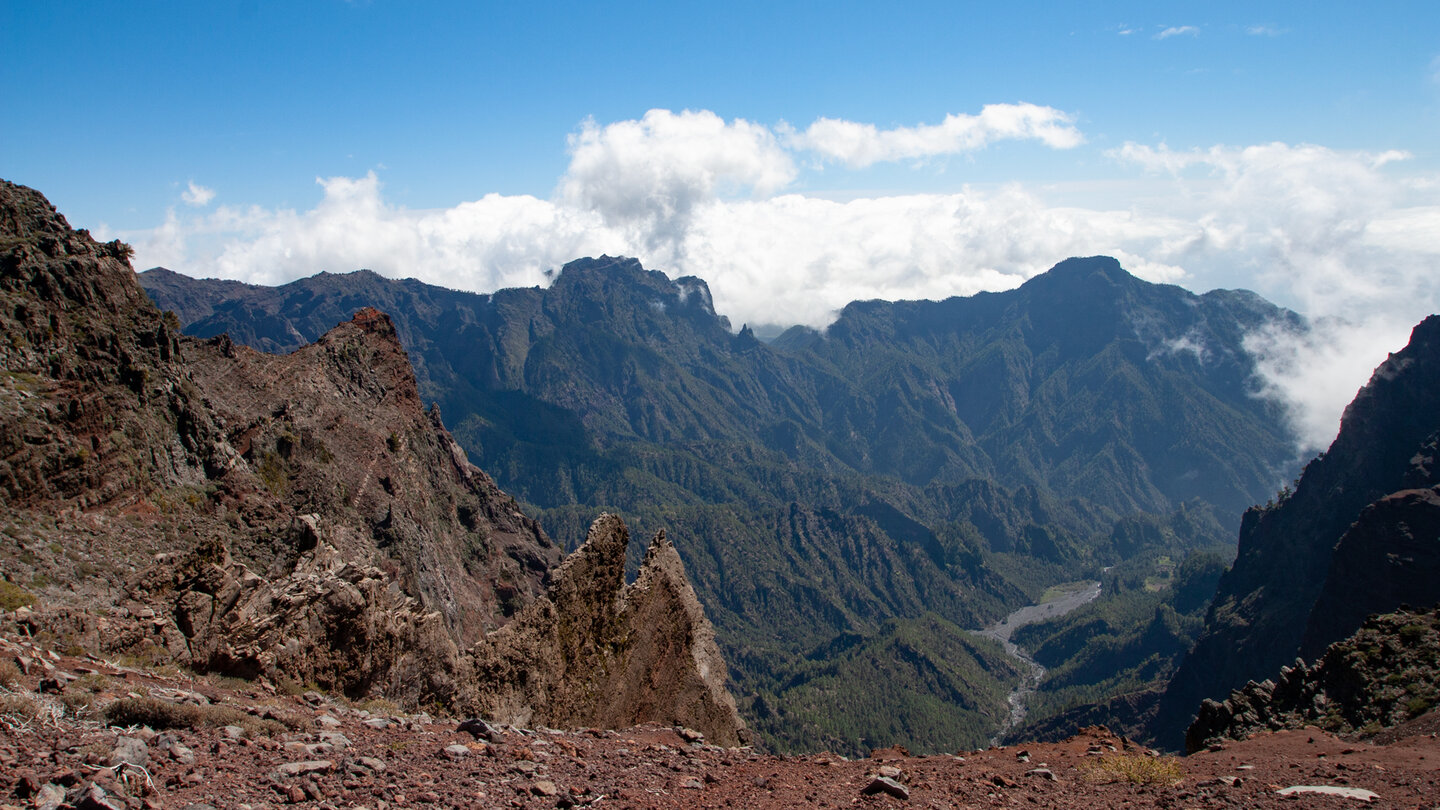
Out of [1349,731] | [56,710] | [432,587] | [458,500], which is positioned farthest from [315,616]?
[458,500]

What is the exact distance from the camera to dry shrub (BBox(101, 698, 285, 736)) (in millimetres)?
11312

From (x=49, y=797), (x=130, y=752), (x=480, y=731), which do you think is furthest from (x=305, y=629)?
(x=49, y=797)

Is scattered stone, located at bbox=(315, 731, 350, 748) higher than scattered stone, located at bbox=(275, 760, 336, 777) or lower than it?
lower

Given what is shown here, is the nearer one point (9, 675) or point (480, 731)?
point (9, 675)

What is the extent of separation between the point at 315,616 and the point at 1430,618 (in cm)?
5057

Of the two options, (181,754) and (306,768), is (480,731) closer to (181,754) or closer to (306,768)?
(306,768)

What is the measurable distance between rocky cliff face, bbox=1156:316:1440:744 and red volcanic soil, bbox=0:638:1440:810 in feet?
351

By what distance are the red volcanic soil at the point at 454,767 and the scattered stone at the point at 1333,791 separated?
0.67ft

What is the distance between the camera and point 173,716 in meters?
11.5

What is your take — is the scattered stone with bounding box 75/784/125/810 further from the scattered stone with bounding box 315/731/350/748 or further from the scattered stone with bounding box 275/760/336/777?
the scattered stone with bounding box 315/731/350/748

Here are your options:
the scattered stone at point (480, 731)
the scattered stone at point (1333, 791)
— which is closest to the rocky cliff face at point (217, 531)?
the scattered stone at point (480, 731)

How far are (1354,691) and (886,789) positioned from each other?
1203 inches

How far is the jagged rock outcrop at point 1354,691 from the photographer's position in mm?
30344

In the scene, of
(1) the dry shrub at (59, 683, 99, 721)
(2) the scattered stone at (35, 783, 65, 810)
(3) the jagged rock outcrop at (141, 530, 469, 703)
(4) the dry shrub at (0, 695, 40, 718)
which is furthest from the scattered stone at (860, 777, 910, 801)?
(4) the dry shrub at (0, 695, 40, 718)
